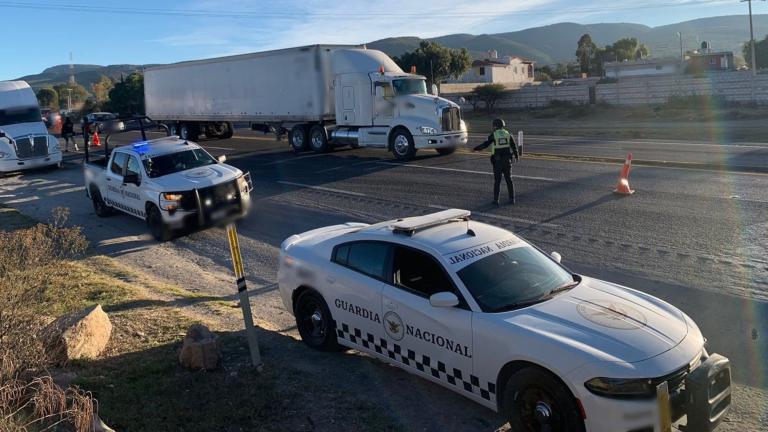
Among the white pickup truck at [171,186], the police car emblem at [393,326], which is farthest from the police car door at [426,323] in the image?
the white pickup truck at [171,186]

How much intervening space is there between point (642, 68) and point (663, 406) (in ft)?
293

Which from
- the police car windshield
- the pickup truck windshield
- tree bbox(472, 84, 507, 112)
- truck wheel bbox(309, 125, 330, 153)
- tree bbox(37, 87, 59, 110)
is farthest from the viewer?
tree bbox(37, 87, 59, 110)

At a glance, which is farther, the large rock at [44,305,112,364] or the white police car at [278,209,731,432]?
the large rock at [44,305,112,364]

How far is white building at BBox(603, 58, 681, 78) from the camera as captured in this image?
82.3 meters

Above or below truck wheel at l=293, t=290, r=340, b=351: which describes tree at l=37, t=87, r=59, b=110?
above

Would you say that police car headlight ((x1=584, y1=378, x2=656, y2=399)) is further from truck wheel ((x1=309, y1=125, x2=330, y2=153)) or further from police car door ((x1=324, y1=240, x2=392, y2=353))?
truck wheel ((x1=309, y1=125, x2=330, y2=153))

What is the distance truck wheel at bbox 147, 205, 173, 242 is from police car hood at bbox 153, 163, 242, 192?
55 centimetres

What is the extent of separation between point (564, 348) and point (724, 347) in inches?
115

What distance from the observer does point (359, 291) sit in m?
6.11

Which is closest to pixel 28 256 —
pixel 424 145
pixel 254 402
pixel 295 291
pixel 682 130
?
pixel 295 291

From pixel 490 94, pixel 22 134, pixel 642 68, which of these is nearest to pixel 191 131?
pixel 22 134

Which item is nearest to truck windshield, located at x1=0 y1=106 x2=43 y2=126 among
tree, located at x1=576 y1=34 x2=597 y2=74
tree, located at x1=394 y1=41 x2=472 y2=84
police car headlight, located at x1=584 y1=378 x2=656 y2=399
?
police car headlight, located at x1=584 y1=378 x2=656 y2=399

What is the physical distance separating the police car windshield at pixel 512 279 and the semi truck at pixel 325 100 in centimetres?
1567

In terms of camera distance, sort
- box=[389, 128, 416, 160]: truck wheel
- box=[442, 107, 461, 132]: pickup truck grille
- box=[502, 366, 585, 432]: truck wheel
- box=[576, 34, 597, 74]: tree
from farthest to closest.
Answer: box=[576, 34, 597, 74]: tree
box=[389, 128, 416, 160]: truck wheel
box=[442, 107, 461, 132]: pickup truck grille
box=[502, 366, 585, 432]: truck wheel
